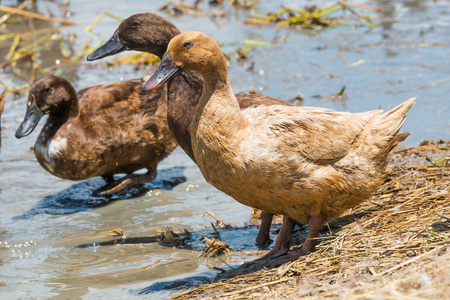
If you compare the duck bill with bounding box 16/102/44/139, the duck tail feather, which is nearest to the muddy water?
the duck bill with bounding box 16/102/44/139

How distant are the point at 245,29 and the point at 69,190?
5.51m

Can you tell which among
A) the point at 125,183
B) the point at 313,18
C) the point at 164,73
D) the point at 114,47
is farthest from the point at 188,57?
the point at 313,18

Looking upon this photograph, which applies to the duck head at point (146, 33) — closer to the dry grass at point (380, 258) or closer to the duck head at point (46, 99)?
the duck head at point (46, 99)

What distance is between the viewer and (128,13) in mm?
12047

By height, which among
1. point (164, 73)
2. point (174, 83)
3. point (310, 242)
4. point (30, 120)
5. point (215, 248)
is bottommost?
point (215, 248)

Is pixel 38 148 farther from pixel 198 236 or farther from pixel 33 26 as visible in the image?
pixel 33 26

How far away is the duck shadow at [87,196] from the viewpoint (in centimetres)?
637

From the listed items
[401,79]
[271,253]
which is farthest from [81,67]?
[271,253]

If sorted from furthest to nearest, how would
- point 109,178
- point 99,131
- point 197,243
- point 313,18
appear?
point 313,18 → point 109,178 → point 99,131 → point 197,243

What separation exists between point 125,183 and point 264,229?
213 cm

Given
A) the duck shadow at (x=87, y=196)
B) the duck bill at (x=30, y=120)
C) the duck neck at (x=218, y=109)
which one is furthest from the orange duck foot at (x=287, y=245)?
the duck bill at (x=30, y=120)

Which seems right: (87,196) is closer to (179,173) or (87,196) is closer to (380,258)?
(179,173)

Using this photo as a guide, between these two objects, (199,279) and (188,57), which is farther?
(199,279)

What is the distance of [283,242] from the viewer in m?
4.79
